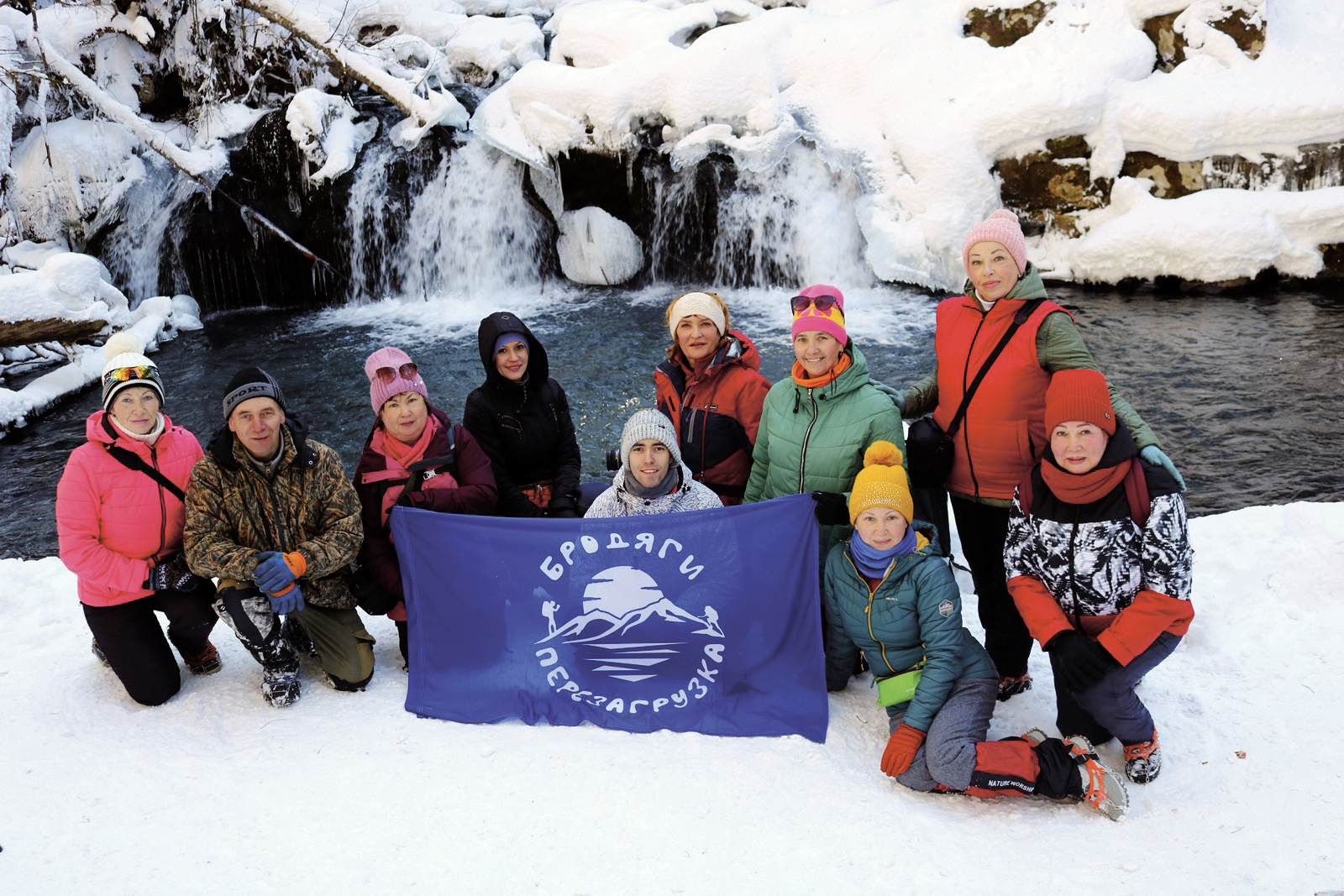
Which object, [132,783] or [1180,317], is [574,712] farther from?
[1180,317]

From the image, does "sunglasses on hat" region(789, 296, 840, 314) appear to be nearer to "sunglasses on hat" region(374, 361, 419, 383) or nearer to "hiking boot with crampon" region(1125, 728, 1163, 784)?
"sunglasses on hat" region(374, 361, 419, 383)

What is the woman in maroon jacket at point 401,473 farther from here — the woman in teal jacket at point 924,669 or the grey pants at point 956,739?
the grey pants at point 956,739

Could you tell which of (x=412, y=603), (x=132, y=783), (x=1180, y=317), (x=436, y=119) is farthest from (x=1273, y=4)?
(x=132, y=783)

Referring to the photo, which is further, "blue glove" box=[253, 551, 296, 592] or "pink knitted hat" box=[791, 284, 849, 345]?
"blue glove" box=[253, 551, 296, 592]

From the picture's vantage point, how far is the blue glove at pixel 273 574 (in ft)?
11.8

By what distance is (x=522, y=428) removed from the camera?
4461 mm

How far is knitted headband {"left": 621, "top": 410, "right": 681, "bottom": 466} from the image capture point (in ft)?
11.4

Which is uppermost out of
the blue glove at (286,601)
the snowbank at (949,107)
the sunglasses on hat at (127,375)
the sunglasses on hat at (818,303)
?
Answer: the snowbank at (949,107)

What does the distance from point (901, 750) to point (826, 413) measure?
134 centimetres

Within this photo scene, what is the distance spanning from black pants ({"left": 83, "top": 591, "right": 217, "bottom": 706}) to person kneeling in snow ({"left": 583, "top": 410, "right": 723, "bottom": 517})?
2.01 m

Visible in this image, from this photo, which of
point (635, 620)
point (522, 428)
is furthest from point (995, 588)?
point (522, 428)

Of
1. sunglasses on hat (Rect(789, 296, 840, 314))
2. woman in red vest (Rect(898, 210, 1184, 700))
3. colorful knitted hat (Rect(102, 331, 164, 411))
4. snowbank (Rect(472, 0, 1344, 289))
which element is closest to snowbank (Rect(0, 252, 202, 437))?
colorful knitted hat (Rect(102, 331, 164, 411))

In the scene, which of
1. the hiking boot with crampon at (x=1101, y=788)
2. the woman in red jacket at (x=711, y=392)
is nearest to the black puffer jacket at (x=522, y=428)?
the woman in red jacket at (x=711, y=392)

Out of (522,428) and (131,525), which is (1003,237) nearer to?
(522,428)
